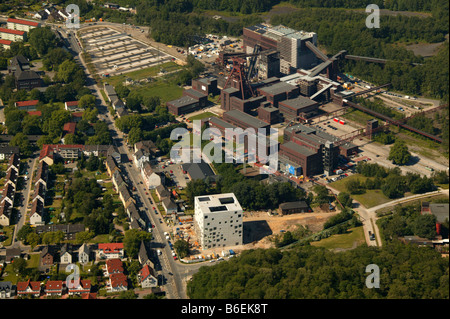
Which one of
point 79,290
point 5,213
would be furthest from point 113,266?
point 5,213

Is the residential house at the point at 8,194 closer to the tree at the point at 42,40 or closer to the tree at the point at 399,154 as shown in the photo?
the tree at the point at 399,154

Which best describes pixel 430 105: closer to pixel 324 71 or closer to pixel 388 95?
pixel 388 95

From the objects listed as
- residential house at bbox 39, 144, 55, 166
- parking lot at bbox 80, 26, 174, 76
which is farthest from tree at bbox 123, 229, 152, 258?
parking lot at bbox 80, 26, 174, 76

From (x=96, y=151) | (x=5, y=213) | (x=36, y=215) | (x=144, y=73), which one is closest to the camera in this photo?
(x=36, y=215)

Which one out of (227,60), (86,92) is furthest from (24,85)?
(227,60)

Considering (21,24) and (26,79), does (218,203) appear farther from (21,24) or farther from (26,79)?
(21,24)

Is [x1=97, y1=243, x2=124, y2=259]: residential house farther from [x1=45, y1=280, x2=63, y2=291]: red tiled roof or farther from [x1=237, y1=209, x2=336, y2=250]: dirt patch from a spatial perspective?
[x1=237, y1=209, x2=336, y2=250]: dirt patch
